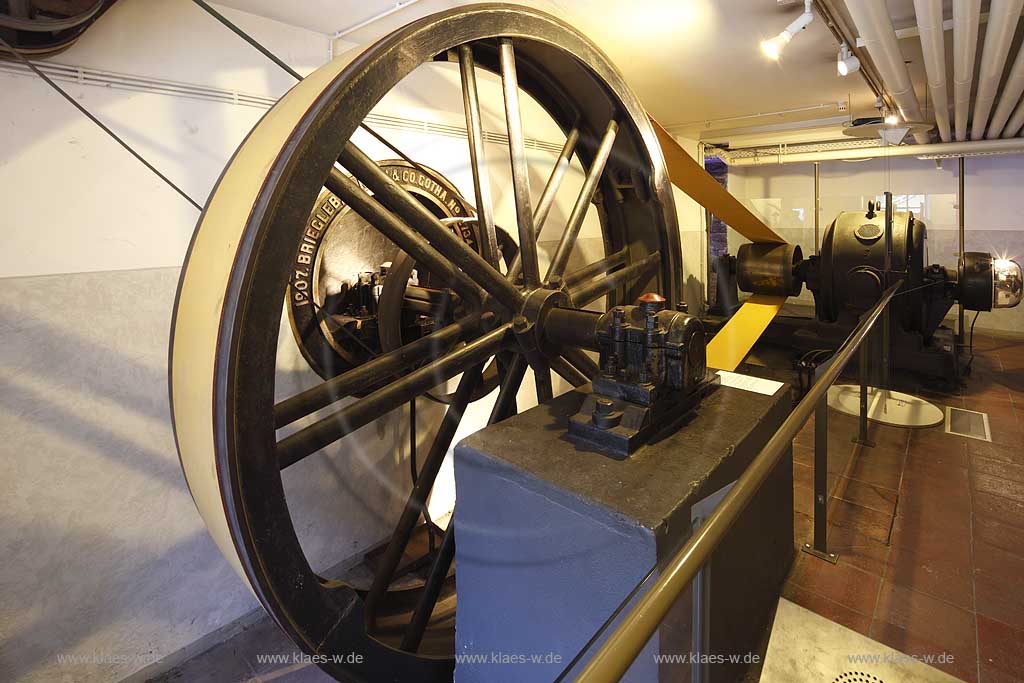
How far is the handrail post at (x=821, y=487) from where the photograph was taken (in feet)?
5.45

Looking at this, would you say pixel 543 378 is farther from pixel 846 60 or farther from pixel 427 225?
pixel 846 60

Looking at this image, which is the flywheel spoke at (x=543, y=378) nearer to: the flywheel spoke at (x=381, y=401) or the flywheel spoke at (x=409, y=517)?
the flywheel spoke at (x=381, y=401)

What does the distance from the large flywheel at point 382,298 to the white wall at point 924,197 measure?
3.11 m

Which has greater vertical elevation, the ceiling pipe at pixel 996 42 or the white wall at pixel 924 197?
the ceiling pipe at pixel 996 42

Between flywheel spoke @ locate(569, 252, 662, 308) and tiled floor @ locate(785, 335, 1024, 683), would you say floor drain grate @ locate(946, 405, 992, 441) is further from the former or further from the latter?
flywheel spoke @ locate(569, 252, 662, 308)

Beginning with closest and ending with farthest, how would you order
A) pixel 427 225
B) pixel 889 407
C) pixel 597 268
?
pixel 427 225, pixel 597 268, pixel 889 407

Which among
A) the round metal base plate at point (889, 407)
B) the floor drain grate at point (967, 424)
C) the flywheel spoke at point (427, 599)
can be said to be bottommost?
the floor drain grate at point (967, 424)

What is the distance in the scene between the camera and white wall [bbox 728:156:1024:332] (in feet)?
13.9

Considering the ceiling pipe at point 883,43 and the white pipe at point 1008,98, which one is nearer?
the ceiling pipe at point 883,43

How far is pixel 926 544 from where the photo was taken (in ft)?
6.56

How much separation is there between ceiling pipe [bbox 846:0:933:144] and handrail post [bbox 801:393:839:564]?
5.19ft

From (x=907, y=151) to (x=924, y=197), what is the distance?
1248 millimetres
